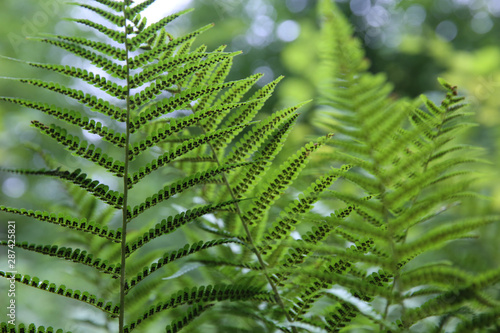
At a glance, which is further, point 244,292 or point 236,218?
point 236,218

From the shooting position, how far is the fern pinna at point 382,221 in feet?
1.70

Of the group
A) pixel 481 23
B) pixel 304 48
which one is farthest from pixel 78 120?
pixel 481 23

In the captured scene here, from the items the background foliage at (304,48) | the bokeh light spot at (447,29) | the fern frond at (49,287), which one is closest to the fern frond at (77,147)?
the fern frond at (49,287)

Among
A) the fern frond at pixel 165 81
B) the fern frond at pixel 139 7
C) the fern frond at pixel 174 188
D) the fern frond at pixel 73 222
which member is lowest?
the fern frond at pixel 73 222

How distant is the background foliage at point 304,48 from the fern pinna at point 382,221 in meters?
1.38

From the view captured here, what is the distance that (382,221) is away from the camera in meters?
0.69

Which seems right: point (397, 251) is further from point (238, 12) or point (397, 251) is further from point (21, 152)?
point (238, 12)

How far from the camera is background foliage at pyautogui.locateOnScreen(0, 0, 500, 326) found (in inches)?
94.8

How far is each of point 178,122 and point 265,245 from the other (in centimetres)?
31

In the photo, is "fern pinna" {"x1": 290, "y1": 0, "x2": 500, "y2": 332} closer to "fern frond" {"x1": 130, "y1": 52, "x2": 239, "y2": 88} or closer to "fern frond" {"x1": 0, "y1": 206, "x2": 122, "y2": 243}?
"fern frond" {"x1": 130, "y1": 52, "x2": 239, "y2": 88}

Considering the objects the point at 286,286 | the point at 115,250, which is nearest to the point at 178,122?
the point at 286,286

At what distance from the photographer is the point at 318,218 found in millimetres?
641

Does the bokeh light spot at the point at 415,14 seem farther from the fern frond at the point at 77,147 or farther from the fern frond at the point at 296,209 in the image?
the fern frond at the point at 77,147

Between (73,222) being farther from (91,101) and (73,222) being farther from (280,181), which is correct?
(280,181)
